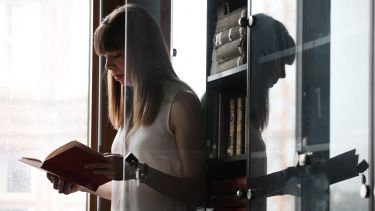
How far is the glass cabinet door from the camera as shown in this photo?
1554 millimetres

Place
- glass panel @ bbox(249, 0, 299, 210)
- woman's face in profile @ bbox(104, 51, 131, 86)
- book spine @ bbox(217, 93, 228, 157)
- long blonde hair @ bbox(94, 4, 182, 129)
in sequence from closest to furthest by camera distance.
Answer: glass panel @ bbox(249, 0, 299, 210), book spine @ bbox(217, 93, 228, 157), long blonde hair @ bbox(94, 4, 182, 129), woman's face in profile @ bbox(104, 51, 131, 86)

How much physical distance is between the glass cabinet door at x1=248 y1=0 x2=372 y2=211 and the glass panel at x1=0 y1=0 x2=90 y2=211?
4.96 feet

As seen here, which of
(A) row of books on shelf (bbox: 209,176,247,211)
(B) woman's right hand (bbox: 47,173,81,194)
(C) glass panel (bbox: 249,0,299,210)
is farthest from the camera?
(B) woman's right hand (bbox: 47,173,81,194)

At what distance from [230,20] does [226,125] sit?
0.29 metres

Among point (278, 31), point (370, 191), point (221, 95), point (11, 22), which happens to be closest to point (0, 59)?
point (11, 22)

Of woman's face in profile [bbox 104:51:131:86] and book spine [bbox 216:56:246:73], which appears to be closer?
book spine [bbox 216:56:246:73]

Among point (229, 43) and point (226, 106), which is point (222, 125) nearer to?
point (226, 106)

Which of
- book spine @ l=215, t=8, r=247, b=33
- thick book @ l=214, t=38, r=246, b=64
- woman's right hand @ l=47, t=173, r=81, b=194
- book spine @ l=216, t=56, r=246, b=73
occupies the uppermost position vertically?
book spine @ l=215, t=8, r=247, b=33

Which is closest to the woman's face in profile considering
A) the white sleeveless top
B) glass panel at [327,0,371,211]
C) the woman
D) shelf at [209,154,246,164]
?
the woman

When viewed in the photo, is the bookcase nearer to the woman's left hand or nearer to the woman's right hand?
the woman's left hand

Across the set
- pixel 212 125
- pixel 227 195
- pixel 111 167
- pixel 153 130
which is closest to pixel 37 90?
pixel 111 167

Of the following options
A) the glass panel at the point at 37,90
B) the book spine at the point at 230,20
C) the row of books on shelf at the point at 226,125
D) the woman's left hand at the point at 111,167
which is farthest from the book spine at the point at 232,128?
the glass panel at the point at 37,90

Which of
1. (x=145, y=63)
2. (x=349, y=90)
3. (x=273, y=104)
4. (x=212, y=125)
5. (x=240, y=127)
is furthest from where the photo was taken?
(x=145, y=63)

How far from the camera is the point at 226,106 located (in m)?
2.05
